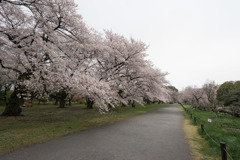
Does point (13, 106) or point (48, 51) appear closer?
point (48, 51)

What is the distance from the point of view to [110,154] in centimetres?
506

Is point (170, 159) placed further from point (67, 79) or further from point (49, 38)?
point (49, 38)

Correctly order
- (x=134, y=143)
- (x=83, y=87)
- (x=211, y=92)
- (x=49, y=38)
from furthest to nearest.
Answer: (x=211, y=92)
(x=49, y=38)
(x=83, y=87)
(x=134, y=143)

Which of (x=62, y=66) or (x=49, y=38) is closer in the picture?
(x=62, y=66)

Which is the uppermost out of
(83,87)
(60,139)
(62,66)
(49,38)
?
(49,38)

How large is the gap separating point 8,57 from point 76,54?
7151 mm

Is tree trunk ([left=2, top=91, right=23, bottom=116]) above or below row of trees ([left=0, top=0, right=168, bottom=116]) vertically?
below

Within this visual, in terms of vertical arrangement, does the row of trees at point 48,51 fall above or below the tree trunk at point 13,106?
above

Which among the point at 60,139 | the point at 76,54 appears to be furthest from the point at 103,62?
the point at 60,139

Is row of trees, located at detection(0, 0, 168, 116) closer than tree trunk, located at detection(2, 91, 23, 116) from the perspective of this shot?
Yes

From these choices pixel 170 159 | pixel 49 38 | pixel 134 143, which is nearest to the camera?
pixel 170 159

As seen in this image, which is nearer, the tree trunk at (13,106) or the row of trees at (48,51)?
the row of trees at (48,51)

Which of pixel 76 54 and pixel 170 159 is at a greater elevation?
pixel 76 54

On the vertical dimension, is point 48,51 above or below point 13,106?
above
